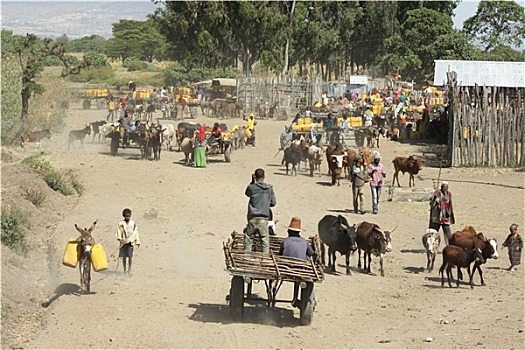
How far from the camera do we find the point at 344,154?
26.6 metres

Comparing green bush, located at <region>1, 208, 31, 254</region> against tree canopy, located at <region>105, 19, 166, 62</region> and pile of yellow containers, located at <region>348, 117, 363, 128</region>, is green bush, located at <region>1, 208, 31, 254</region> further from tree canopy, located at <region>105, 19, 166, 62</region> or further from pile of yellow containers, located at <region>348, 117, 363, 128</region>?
tree canopy, located at <region>105, 19, 166, 62</region>

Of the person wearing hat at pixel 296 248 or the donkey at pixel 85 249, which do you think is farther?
the donkey at pixel 85 249

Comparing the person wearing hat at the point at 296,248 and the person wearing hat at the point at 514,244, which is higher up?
the person wearing hat at the point at 296,248

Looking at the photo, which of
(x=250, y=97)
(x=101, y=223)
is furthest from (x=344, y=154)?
(x=250, y=97)

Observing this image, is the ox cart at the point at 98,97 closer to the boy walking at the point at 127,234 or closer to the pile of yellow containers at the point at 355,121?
the pile of yellow containers at the point at 355,121

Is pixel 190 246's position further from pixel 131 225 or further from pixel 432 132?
pixel 432 132

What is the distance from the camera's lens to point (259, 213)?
12883 mm

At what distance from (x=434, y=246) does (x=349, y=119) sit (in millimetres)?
24707

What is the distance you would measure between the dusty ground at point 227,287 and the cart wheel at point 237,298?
0.15 meters

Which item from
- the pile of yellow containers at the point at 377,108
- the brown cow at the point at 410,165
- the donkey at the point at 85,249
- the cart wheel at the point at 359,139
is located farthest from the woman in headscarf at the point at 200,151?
the pile of yellow containers at the point at 377,108

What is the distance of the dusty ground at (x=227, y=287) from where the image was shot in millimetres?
11891

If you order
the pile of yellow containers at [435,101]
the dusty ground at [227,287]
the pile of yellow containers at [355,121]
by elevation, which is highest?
the pile of yellow containers at [435,101]

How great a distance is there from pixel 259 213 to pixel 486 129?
19213 millimetres

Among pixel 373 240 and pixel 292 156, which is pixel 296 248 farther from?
pixel 292 156
